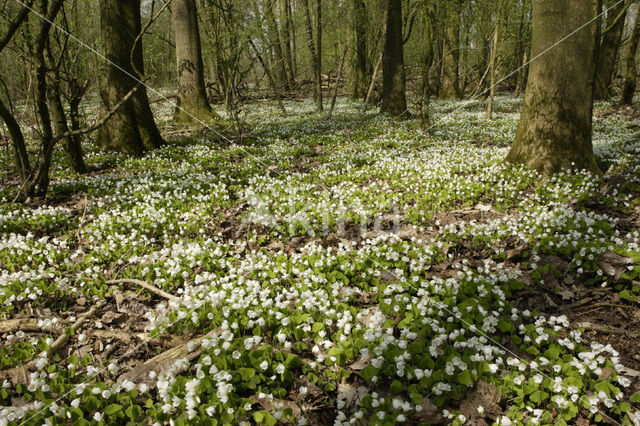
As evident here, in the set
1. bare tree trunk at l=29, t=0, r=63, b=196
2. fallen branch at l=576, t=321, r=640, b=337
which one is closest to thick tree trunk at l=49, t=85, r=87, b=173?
bare tree trunk at l=29, t=0, r=63, b=196

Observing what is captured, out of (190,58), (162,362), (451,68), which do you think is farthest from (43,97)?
(451,68)

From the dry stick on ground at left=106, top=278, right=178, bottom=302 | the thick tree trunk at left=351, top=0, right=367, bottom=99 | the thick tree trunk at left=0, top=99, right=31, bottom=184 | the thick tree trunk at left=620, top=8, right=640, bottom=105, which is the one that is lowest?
the dry stick on ground at left=106, top=278, right=178, bottom=302

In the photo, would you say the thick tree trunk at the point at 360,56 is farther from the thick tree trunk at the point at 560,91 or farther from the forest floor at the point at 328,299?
the forest floor at the point at 328,299

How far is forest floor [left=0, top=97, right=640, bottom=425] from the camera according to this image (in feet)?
8.98

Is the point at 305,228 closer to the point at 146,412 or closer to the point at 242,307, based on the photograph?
the point at 242,307

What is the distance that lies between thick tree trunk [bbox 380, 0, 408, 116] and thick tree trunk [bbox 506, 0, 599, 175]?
962cm

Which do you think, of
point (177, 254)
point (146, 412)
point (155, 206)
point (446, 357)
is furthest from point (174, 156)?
point (446, 357)

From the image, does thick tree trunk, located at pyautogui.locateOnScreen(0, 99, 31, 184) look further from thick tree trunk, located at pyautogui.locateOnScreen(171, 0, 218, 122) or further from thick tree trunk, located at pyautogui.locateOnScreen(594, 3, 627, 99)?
thick tree trunk, located at pyautogui.locateOnScreen(594, 3, 627, 99)

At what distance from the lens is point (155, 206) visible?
6523 mm

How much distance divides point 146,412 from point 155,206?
453 centimetres

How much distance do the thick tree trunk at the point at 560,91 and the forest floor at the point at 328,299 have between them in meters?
Answer: 0.50

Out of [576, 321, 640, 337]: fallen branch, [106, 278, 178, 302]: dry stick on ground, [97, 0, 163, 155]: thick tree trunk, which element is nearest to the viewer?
[576, 321, 640, 337]: fallen branch

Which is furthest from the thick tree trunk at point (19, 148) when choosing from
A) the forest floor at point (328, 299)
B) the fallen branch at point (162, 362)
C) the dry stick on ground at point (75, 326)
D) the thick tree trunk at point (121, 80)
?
the fallen branch at point (162, 362)

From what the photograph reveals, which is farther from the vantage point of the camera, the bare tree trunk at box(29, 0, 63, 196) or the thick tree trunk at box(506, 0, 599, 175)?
the thick tree trunk at box(506, 0, 599, 175)
